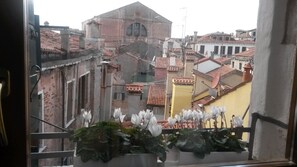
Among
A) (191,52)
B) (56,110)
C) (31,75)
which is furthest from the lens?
(191,52)

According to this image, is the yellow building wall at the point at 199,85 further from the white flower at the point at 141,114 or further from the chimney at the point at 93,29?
the chimney at the point at 93,29

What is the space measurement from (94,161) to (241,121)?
49 centimetres

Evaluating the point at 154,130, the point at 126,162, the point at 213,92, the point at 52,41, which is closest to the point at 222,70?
the point at 213,92

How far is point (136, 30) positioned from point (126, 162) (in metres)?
0.36

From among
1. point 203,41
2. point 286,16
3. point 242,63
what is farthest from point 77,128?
point 286,16

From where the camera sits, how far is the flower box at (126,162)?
76cm

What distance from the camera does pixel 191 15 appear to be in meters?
0.82

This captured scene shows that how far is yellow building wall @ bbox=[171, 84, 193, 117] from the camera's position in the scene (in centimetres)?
85

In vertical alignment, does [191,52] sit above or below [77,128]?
above

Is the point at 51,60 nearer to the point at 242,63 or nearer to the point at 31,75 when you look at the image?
the point at 31,75

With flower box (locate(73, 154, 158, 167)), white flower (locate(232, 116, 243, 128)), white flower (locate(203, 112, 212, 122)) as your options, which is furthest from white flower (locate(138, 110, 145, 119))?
white flower (locate(232, 116, 243, 128))

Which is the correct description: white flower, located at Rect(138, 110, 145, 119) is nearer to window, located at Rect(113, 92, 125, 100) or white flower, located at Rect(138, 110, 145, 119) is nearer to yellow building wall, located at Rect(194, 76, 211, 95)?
window, located at Rect(113, 92, 125, 100)

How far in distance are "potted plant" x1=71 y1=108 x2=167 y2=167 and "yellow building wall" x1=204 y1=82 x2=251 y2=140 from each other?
22cm

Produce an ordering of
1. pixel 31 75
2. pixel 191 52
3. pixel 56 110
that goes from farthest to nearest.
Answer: pixel 191 52 → pixel 56 110 → pixel 31 75
